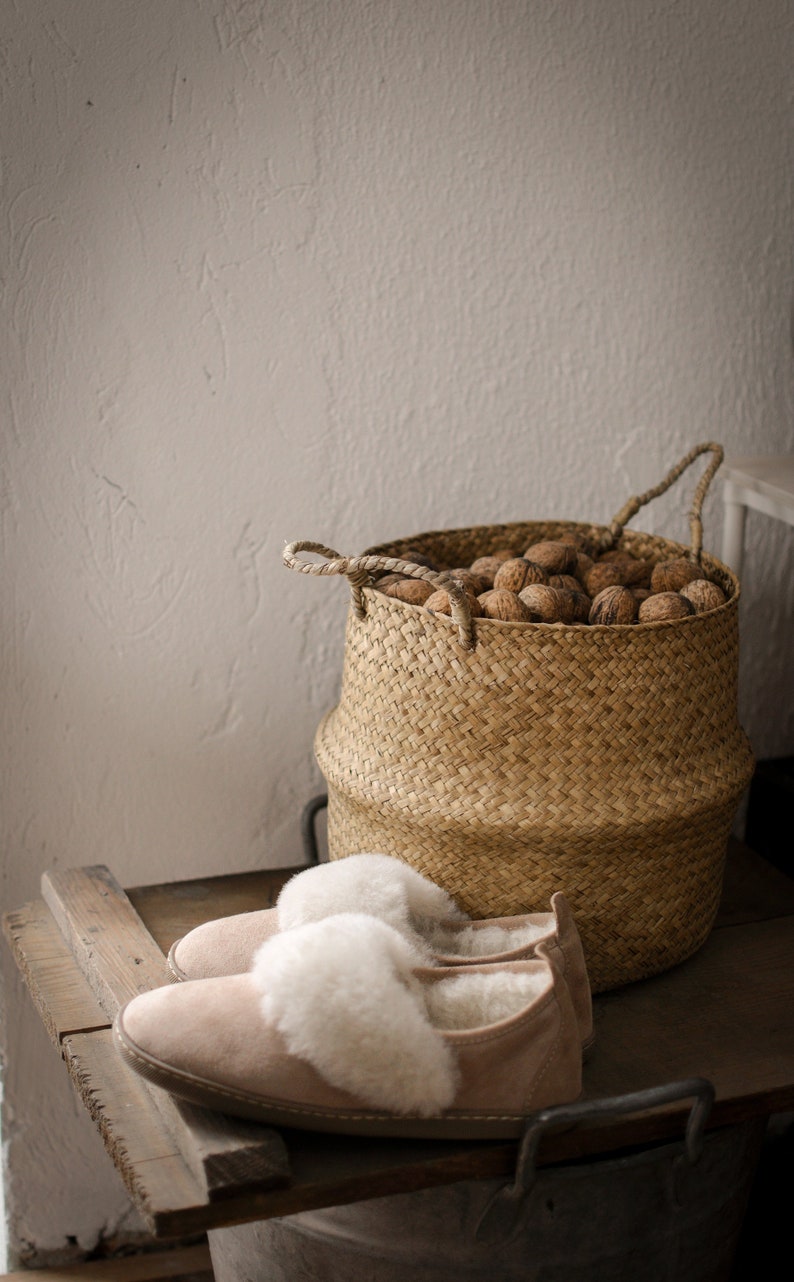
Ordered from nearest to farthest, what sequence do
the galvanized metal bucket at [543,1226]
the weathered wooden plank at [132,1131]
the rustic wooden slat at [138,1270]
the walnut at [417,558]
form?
the weathered wooden plank at [132,1131] < the galvanized metal bucket at [543,1226] < the walnut at [417,558] < the rustic wooden slat at [138,1270]

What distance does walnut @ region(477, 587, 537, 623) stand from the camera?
96 cm

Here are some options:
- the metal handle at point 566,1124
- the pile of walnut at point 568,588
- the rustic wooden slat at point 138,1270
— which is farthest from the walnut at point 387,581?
the rustic wooden slat at point 138,1270

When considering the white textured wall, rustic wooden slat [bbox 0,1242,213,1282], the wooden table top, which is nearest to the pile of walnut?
the white textured wall

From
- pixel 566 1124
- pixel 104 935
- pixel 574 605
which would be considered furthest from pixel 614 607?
pixel 104 935

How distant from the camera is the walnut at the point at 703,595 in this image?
1014 millimetres

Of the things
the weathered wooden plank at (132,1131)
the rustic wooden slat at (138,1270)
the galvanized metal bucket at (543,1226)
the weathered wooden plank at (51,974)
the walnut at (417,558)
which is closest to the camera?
the weathered wooden plank at (132,1131)

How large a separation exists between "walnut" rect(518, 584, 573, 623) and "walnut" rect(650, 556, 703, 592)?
0.11 metres

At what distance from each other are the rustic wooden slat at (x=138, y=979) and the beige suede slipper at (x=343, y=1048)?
19 mm

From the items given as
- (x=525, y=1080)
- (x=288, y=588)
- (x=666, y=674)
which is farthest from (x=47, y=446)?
(x=525, y=1080)

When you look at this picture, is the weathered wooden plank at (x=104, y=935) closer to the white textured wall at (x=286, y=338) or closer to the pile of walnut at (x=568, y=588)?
the white textured wall at (x=286, y=338)

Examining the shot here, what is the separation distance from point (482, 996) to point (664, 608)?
0.34 meters

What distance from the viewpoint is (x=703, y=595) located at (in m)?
1.02

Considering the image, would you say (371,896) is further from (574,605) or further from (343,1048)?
(574,605)

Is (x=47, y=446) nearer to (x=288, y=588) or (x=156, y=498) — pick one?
(x=156, y=498)
